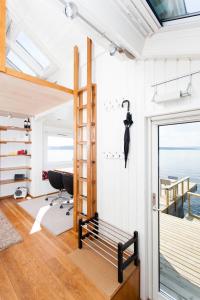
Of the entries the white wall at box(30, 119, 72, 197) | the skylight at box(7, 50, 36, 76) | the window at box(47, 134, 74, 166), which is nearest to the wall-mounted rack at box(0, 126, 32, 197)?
the white wall at box(30, 119, 72, 197)

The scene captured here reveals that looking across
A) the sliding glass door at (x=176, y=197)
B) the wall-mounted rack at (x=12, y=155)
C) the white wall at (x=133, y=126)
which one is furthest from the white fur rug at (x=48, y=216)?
the sliding glass door at (x=176, y=197)

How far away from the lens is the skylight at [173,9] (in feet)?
4.14

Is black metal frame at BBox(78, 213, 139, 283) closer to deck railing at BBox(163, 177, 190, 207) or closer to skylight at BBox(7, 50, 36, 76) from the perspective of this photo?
deck railing at BBox(163, 177, 190, 207)

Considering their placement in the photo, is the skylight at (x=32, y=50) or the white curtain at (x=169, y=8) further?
the skylight at (x=32, y=50)

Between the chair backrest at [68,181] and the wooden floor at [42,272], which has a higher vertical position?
the chair backrest at [68,181]

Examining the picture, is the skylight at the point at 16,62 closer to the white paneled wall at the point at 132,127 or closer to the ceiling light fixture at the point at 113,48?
the white paneled wall at the point at 132,127

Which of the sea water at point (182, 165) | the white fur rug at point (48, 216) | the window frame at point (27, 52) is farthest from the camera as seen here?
the window frame at point (27, 52)

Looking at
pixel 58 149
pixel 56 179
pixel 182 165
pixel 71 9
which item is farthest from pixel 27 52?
pixel 182 165

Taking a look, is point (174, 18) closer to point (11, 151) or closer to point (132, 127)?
point (132, 127)

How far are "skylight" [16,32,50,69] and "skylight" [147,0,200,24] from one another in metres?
2.85

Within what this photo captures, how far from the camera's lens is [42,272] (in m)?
1.82

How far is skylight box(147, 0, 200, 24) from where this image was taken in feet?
4.14

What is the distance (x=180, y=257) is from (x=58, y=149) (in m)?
4.72

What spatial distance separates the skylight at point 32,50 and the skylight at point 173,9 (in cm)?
285
